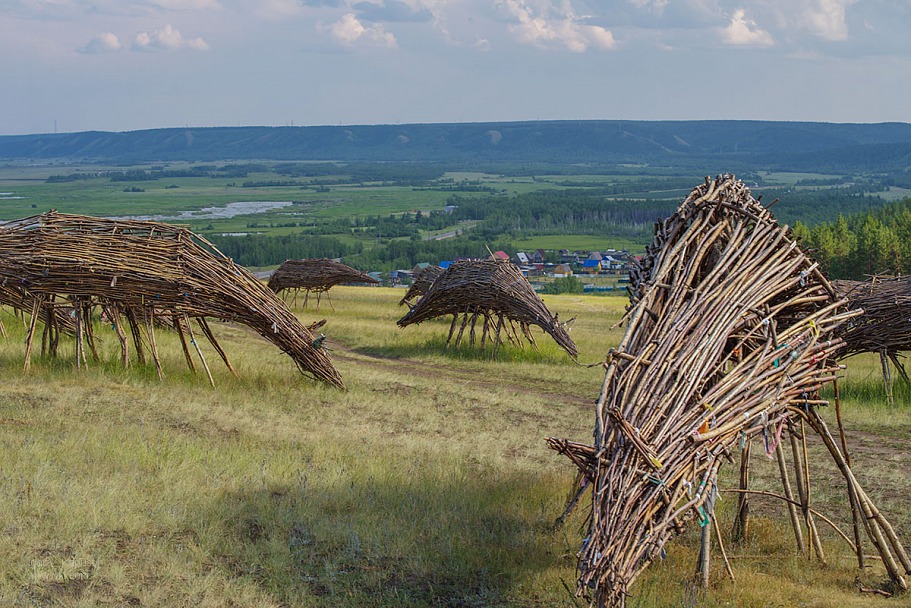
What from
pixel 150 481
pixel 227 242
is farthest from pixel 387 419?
pixel 227 242

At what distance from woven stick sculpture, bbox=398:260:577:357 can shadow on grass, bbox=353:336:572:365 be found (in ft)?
0.87

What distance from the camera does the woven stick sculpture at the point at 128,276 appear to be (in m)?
14.5

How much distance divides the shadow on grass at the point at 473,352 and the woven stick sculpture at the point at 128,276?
8482 mm

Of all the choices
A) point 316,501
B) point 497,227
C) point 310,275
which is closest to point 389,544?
point 316,501

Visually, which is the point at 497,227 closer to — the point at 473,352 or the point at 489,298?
the point at 473,352

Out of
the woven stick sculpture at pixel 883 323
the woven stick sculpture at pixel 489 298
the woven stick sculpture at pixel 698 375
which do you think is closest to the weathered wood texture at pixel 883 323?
the woven stick sculpture at pixel 883 323

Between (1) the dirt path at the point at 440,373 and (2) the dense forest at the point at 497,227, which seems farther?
(2) the dense forest at the point at 497,227

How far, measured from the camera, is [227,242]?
9500 cm

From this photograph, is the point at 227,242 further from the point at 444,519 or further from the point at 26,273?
the point at 444,519

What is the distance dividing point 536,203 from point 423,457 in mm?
151438

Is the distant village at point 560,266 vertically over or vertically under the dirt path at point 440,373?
under

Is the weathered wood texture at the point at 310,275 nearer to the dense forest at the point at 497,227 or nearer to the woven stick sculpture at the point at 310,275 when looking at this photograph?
the woven stick sculpture at the point at 310,275

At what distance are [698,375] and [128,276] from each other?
11.1 metres

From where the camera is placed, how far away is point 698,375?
19.5 ft
